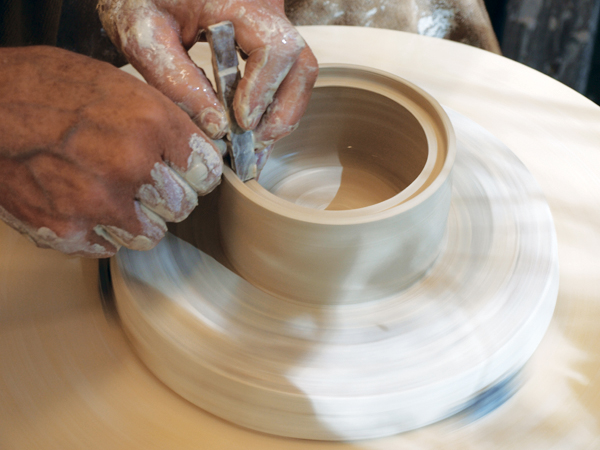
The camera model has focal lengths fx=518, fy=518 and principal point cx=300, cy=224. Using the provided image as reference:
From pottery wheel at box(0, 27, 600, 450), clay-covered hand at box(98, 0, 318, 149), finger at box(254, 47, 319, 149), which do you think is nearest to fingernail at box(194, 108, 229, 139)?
clay-covered hand at box(98, 0, 318, 149)

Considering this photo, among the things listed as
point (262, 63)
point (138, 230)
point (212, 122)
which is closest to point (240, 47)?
point (262, 63)

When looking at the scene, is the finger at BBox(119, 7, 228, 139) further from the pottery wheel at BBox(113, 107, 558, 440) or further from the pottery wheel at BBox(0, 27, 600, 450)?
the pottery wheel at BBox(0, 27, 600, 450)

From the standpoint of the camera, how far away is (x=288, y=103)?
3.36 feet

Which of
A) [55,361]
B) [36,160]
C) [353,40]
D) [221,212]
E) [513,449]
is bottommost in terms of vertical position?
[55,361]

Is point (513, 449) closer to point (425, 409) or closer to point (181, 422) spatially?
point (425, 409)

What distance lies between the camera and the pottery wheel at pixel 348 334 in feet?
2.76

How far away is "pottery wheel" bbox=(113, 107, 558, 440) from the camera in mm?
840

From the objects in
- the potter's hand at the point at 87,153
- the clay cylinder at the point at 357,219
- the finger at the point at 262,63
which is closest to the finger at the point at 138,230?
the potter's hand at the point at 87,153

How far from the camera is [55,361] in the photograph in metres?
0.96

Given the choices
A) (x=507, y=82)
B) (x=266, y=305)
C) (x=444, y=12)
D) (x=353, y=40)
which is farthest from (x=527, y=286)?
(x=444, y=12)

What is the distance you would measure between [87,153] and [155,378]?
43 cm

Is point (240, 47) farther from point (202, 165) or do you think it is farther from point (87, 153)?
point (87, 153)

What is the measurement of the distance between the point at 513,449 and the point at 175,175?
0.73 meters

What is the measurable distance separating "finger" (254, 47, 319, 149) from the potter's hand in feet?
0.52
